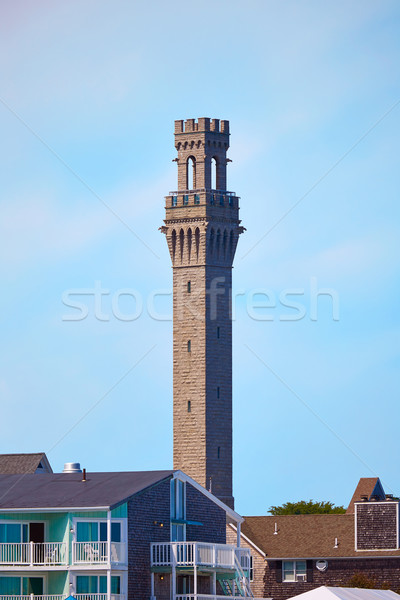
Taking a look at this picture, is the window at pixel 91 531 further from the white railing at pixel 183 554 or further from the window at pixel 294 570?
the window at pixel 294 570

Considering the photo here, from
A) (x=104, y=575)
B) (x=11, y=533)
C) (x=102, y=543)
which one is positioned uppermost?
(x=11, y=533)

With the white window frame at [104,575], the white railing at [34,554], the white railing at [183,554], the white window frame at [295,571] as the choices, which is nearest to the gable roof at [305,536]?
the white window frame at [295,571]

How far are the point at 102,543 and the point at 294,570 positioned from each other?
87.2 ft

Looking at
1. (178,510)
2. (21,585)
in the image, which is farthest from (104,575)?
(178,510)

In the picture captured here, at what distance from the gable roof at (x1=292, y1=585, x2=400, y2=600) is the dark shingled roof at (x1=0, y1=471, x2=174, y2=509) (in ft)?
30.7

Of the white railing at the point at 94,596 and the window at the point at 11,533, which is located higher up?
the window at the point at 11,533

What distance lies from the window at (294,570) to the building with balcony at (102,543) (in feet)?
57.8

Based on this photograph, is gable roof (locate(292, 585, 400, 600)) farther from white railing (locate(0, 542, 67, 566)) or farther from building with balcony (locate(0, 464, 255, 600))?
white railing (locate(0, 542, 67, 566))

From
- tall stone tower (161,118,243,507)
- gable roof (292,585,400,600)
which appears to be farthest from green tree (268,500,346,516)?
gable roof (292,585,400,600)

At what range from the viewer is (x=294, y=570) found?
93.5 meters

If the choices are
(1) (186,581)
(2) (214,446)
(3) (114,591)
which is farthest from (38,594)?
(2) (214,446)

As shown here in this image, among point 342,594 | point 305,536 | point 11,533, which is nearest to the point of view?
point 342,594

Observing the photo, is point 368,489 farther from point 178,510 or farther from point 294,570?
point 178,510

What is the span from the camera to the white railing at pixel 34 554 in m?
69.5
